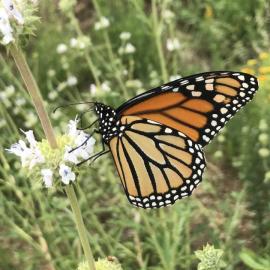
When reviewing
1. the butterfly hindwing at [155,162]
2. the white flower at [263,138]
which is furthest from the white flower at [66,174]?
the white flower at [263,138]

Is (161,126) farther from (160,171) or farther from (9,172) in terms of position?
(9,172)

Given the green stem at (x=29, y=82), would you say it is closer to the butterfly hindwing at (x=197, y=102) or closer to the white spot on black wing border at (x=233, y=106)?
the butterfly hindwing at (x=197, y=102)

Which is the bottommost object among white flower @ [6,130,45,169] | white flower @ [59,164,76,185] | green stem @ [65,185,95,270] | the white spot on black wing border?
green stem @ [65,185,95,270]

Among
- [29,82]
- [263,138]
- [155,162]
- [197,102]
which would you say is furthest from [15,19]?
[263,138]

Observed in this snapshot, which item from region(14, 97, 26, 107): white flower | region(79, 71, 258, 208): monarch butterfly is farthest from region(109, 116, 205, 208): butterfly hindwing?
region(14, 97, 26, 107): white flower

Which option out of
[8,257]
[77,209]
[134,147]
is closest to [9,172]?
[8,257]

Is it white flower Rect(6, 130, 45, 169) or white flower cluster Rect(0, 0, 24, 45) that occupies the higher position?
white flower cluster Rect(0, 0, 24, 45)

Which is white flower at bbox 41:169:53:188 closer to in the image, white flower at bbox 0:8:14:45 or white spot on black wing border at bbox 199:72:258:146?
white flower at bbox 0:8:14:45
